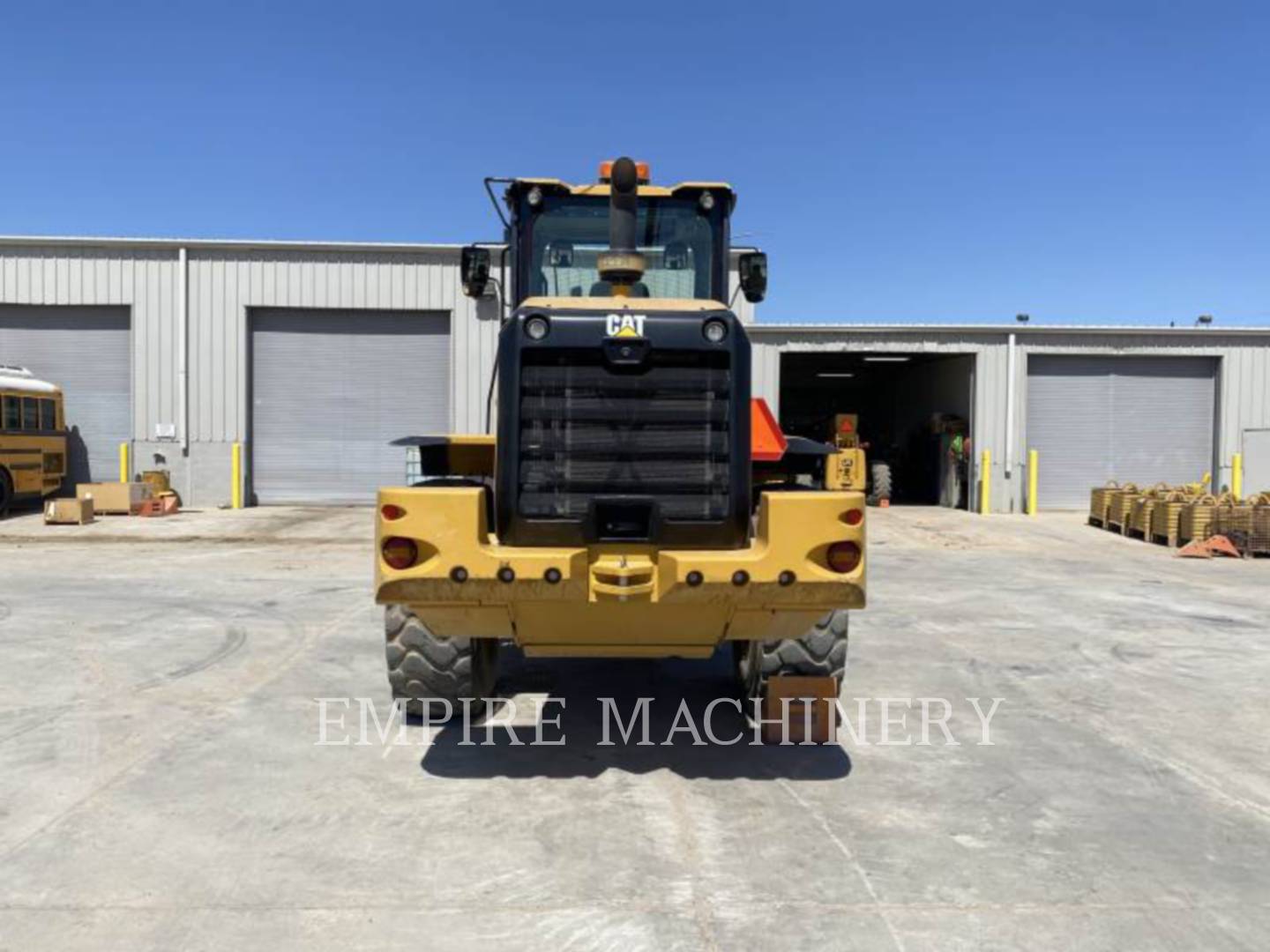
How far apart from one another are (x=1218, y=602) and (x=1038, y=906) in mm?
8928

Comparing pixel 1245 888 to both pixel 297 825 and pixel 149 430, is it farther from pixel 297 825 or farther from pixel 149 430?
pixel 149 430

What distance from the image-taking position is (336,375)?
74.5 ft

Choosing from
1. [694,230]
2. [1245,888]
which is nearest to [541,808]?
[1245,888]

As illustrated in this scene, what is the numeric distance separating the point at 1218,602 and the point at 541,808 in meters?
9.50

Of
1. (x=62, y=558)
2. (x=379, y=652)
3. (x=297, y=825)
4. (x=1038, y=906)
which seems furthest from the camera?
(x=62, y=558)

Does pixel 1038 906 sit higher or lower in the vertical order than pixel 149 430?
lower

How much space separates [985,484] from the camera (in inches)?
919

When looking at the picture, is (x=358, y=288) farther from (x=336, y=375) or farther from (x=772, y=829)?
(x=772, y=829)

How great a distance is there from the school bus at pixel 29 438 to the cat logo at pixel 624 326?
1814 centimetres

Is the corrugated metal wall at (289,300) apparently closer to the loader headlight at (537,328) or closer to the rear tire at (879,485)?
the rear tire at (879,485)

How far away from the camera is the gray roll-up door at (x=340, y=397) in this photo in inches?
888

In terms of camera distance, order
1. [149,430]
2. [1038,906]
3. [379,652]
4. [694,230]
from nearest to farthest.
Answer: [1038,906] → [694,230] → [379,652] → [149,430]

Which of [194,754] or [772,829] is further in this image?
[194,754]

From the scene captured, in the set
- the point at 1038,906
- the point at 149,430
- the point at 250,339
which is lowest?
the point at 1038,906
